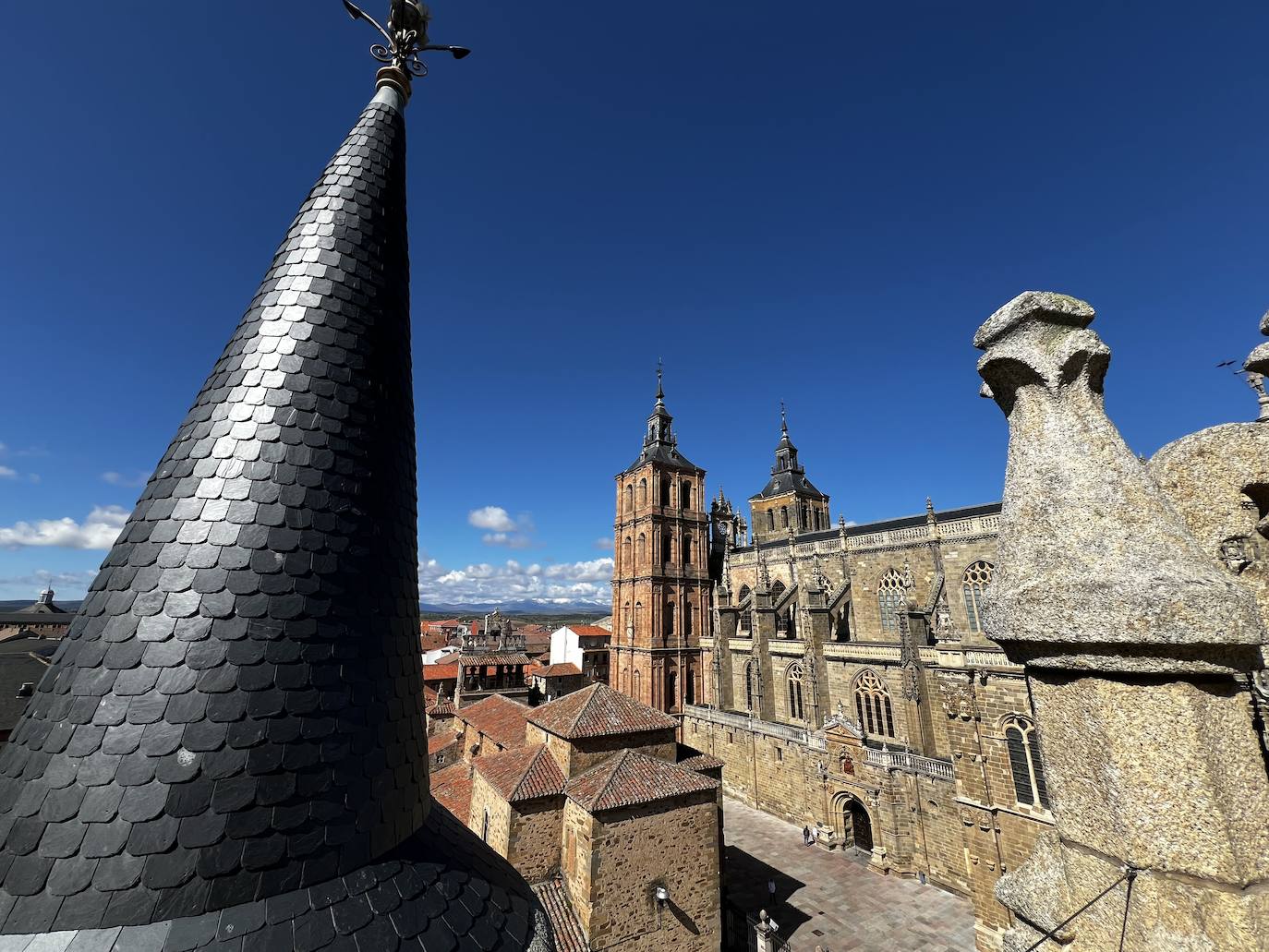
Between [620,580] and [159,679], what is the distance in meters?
35.6

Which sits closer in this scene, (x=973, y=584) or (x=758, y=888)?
(x=758, y=888)

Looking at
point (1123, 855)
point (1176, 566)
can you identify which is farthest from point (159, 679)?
point (1176, 566)

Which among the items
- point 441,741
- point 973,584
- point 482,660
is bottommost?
point 441,741

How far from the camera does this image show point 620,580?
3672 centimetres

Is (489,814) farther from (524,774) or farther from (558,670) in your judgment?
(558,670)

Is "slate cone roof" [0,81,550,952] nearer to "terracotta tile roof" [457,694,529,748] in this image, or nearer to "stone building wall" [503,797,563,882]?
"stone building wall" [503,797,563,882]

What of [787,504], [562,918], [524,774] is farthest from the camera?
[787,504]

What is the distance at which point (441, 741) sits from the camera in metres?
21.1

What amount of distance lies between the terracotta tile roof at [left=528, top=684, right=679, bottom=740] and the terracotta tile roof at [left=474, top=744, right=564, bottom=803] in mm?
722

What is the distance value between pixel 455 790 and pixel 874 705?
17.6 metres

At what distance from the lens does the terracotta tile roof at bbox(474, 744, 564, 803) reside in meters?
11.6

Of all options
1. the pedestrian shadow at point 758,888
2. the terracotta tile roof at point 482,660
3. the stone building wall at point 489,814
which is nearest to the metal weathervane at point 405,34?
the stone building wall at point 489,814

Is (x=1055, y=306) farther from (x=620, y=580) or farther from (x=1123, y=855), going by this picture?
(x=620, y=580)

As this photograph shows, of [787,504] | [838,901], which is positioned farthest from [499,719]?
[787,504]
